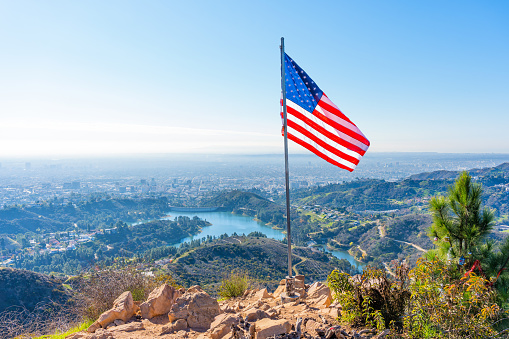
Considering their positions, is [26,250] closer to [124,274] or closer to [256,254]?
[256,254]

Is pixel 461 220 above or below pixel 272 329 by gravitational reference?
above

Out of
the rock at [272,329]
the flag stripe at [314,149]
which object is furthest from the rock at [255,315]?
the flag stripe at [314,149]

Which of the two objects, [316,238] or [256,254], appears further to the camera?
[316,238]

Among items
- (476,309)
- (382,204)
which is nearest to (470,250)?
(476,309)

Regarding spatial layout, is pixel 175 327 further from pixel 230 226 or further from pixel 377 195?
pixel 377 195

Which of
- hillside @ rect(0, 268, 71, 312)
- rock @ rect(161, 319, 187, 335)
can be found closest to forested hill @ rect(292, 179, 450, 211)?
hillside @ rect(0, 268, 71, 312)

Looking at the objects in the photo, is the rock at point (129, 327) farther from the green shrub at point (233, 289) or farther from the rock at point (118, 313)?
the green shrub at point (233, 289)

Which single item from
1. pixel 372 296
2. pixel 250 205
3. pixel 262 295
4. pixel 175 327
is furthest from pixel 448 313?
pixel 250 205
